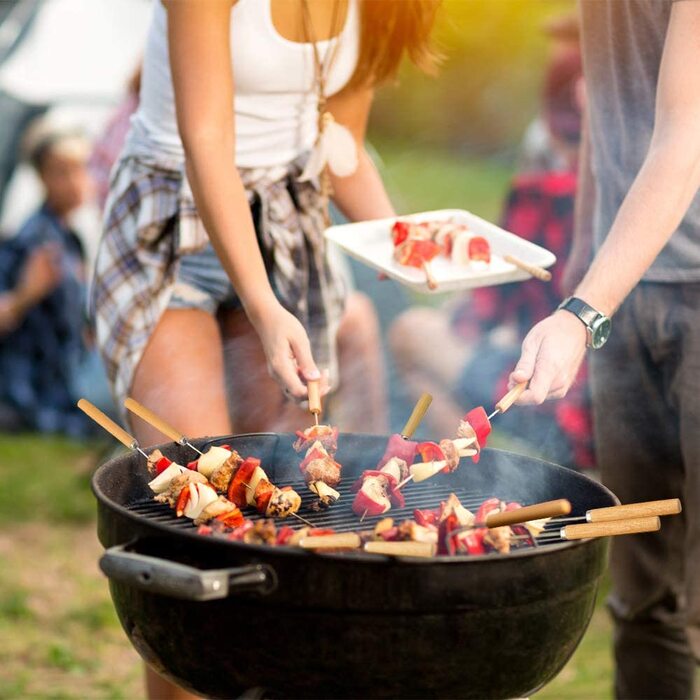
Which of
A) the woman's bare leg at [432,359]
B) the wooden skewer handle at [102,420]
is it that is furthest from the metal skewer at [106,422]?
the woman's bare leg at [432,359]

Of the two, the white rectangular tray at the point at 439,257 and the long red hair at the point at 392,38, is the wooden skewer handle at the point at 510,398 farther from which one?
the long red hair at the point at 392,38

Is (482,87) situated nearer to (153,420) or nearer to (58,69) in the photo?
(58,69)

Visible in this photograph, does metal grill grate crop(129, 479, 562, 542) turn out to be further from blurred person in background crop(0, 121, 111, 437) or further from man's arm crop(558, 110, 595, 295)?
blurred person in background crop(0, 121, 111, 437)

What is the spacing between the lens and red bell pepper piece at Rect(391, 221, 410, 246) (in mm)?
2611

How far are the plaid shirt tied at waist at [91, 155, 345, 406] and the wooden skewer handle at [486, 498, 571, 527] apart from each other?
1.03 m

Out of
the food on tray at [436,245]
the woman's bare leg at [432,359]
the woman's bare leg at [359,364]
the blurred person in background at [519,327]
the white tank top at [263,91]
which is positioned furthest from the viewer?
the woman's bare leg at [432,359]

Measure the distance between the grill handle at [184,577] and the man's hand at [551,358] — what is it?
1.97 feet

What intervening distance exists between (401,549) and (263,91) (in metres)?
1.19

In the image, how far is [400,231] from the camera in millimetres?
2625

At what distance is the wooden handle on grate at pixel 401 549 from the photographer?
1.63m

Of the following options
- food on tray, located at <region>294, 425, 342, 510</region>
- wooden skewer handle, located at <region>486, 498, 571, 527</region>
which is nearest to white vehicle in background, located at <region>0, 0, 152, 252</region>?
food on tray, located at <region>294, 425, 342, 510</region>

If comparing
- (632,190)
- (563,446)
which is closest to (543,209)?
(563,446)

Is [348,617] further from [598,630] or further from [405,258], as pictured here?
[598,630]

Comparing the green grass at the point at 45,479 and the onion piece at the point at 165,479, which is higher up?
the onion piece at the point at 165,479
